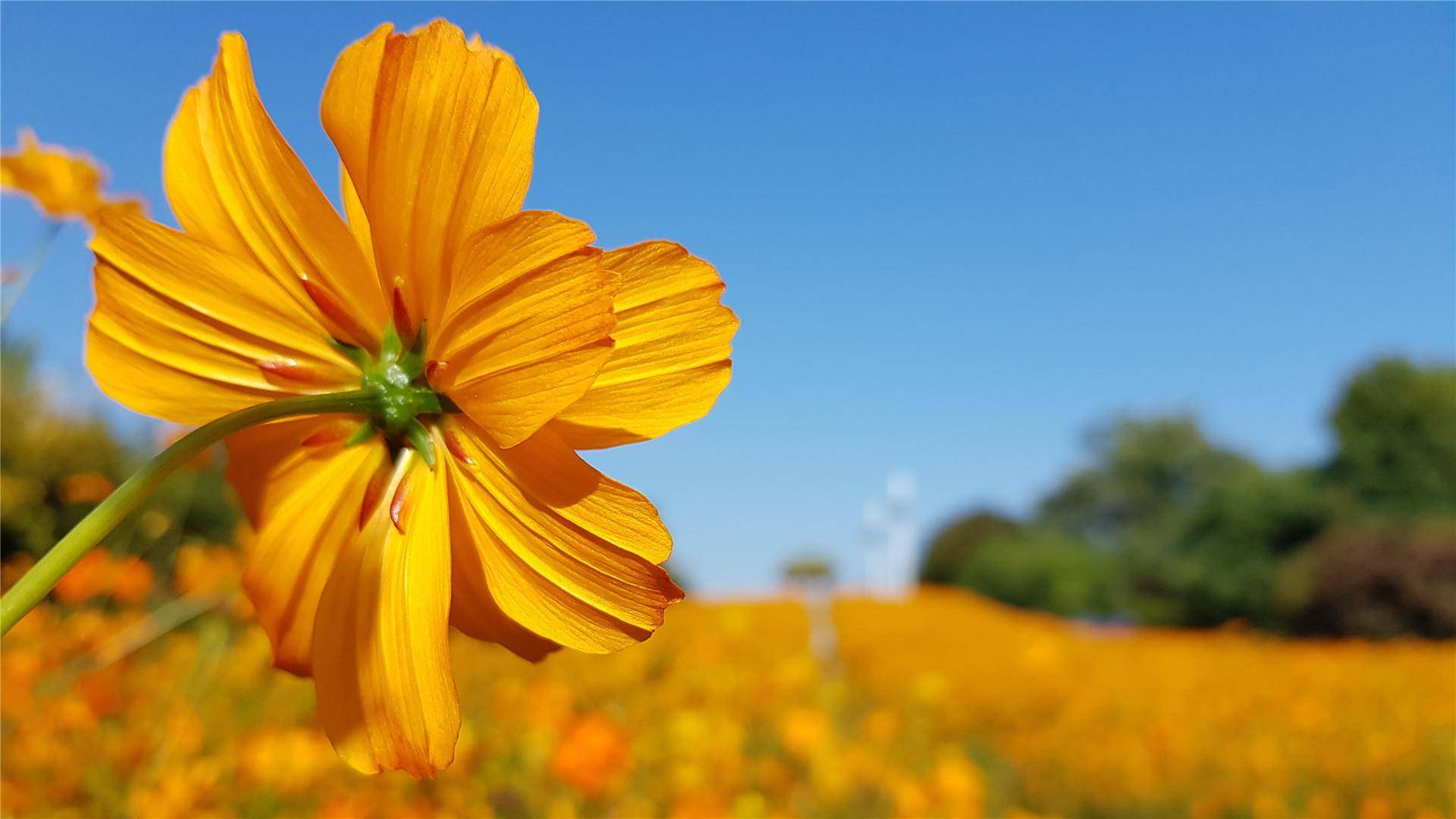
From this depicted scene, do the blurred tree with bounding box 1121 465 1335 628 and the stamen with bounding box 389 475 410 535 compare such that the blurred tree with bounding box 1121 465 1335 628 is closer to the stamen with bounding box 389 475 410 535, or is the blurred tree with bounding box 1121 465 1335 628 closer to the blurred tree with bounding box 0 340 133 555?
the blurred tree with bounding box 0 340 133 555

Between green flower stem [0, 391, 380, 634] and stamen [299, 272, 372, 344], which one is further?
stamen [299, 272, 372, 344]

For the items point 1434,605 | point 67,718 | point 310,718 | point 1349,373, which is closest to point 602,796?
point 310,718

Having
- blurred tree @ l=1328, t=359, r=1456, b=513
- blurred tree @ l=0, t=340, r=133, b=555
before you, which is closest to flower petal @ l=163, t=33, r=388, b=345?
blurred tree @ l=0, t=340, r=133, b=555

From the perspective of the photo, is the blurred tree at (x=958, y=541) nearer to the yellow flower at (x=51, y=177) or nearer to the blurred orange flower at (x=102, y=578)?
the blurred orange flower at (x=102, y=578)

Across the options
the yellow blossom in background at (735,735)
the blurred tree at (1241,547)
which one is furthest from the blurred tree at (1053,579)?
the yellow blossom in background at (735,735)

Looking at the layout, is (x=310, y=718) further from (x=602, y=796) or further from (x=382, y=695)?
(x=382, y=695)

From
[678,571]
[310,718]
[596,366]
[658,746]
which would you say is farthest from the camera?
[678,571]

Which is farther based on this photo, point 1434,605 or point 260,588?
point 1434,605
